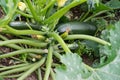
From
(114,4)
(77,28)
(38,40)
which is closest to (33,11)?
(38,40)

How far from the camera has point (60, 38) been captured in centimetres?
201

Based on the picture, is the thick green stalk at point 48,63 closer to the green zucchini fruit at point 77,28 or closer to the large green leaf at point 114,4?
the green zucchini fruit at point 77,28

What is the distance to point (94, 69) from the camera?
68.6 inches

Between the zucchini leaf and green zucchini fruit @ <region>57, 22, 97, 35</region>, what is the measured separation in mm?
568

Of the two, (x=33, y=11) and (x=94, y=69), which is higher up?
(x=33, y=11)

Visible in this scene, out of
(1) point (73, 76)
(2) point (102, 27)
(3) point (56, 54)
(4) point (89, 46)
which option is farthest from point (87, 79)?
(2) point (102, 27)

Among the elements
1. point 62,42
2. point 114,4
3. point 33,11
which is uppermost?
point 33,11

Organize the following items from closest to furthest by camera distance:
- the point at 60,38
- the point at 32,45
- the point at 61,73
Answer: the point at 61,73 < the point at 60,38 < the point at 32,45

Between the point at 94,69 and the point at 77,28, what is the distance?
666 mm

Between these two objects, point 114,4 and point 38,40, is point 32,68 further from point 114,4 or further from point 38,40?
point 114,4

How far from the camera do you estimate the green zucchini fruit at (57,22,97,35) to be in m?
2.33

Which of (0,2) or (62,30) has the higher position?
(0,2)

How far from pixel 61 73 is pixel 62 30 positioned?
72 cm

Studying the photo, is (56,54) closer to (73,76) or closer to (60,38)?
(60,38)
